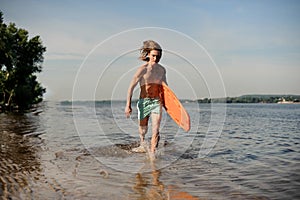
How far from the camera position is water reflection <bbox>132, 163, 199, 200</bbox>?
16.5 ft

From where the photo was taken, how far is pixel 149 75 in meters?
8.20

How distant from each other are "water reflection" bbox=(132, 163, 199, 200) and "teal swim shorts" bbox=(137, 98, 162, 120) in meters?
2.24

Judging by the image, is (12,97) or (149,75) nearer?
(149,75)

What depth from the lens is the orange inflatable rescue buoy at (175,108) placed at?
7.95 m

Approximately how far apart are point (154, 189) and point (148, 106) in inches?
129

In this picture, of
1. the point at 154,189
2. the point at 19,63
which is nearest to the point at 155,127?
the point at 154,189

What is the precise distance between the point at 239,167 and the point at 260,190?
78.3 inches

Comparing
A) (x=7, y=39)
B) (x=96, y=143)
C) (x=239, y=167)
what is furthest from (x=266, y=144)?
(x=7, y=39)

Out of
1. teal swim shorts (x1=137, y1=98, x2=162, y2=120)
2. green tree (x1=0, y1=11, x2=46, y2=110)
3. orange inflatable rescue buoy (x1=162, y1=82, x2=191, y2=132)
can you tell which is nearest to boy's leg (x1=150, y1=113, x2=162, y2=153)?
teal swim shorts (x1=137, y1=98, x2=162, y2=120)

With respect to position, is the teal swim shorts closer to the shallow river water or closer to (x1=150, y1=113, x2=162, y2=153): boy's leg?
(x1=150, y1=113, x2=162, y2=153): boy's leg

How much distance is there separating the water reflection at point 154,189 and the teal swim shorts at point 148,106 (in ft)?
7.34

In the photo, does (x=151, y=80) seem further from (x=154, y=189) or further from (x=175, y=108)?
(x=154, y=189)

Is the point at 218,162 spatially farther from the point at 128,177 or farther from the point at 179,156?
the point at 128,177

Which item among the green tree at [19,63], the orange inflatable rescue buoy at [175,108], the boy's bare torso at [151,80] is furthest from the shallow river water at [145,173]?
the green tree at [19,63]
